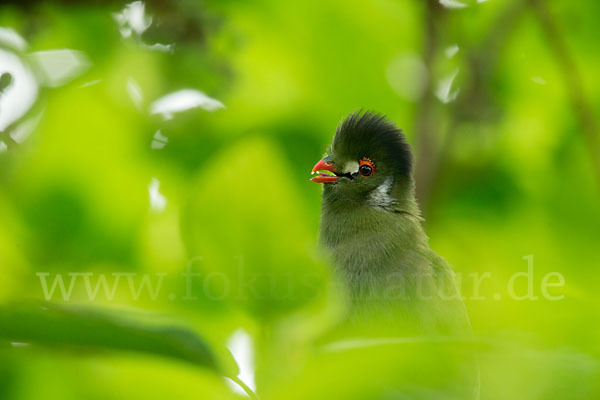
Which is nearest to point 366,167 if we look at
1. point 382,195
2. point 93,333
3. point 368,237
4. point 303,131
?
point 382,195

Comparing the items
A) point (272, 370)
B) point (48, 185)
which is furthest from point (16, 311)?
point (48, 185)

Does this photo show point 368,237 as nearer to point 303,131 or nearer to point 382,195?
point 382,195

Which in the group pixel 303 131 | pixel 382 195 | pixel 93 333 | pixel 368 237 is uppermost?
pixel 303 131

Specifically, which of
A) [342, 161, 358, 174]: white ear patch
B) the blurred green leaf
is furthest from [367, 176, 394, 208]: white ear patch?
the blurred green leaf

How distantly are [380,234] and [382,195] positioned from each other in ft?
1.29

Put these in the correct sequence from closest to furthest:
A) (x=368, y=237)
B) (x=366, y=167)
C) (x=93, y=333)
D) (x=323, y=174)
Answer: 1. (x=93, y=333)
2. (x=368, y=237)
3. (x=323, y=174)
4. (x=366, y=167)

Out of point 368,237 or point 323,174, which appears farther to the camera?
point 323,174

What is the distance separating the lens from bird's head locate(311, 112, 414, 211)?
416 cm

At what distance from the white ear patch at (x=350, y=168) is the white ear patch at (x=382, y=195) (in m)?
0.17

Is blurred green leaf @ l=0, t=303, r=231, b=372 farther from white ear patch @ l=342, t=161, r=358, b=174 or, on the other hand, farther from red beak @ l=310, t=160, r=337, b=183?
white ear patch @ l=342, t=161, r=358, b=174

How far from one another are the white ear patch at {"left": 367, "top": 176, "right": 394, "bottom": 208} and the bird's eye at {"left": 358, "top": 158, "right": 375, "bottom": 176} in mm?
100

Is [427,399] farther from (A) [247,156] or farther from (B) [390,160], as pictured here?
(B) [390,160]

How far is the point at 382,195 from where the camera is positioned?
14.0 ft

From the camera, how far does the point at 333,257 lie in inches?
148
